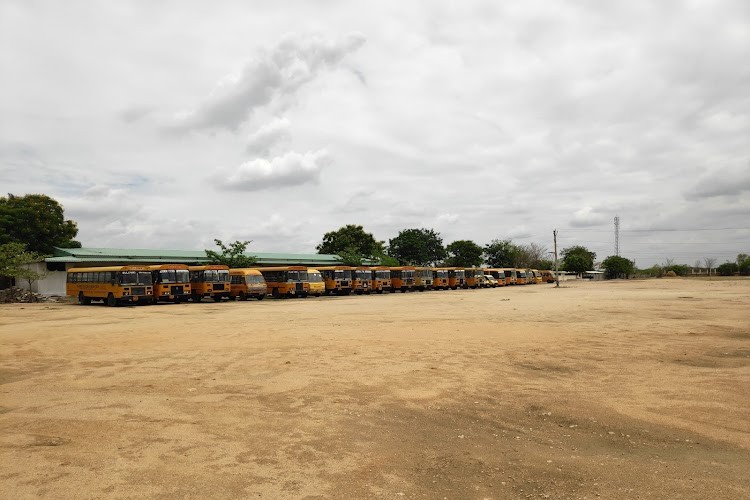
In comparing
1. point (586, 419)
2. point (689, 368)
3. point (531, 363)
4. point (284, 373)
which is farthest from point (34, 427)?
point (689, 368)

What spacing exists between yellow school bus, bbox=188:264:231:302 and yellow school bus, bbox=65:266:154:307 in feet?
12.3

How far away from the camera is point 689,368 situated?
11156 millimetres

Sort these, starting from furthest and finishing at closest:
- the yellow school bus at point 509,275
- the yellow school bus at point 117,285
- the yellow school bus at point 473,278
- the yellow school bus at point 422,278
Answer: the yellow school bus at point 509,275 → the yellow school bus at point 473,278 → the yellow school bus at point 422,278 → the yellow school bus at point 117,285

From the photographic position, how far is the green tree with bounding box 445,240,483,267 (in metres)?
104

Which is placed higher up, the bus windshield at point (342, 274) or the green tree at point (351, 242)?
the green tree at point (351, 242)

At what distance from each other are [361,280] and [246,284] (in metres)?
14.1

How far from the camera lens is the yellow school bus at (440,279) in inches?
2411

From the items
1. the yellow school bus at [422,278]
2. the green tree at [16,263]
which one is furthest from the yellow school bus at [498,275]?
the green tree at [16,263]

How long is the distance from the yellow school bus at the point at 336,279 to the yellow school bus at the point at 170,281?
48.3ft

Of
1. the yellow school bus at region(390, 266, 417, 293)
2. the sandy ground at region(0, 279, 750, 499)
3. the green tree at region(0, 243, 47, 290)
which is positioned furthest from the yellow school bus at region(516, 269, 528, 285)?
the sandy ground at region(0, 279, 750, 499)

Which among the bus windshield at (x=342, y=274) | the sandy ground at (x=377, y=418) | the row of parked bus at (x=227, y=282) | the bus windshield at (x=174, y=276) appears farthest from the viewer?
the bus windshield at (x=342, y=274)

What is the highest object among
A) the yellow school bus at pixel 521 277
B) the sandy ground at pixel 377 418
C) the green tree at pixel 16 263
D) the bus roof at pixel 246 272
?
the green tree at pixel 16 263

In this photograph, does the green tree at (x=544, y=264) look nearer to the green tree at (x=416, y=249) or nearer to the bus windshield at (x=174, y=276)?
the green tree at (x=416, y=249)

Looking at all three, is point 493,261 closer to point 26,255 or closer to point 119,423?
point 26,255
